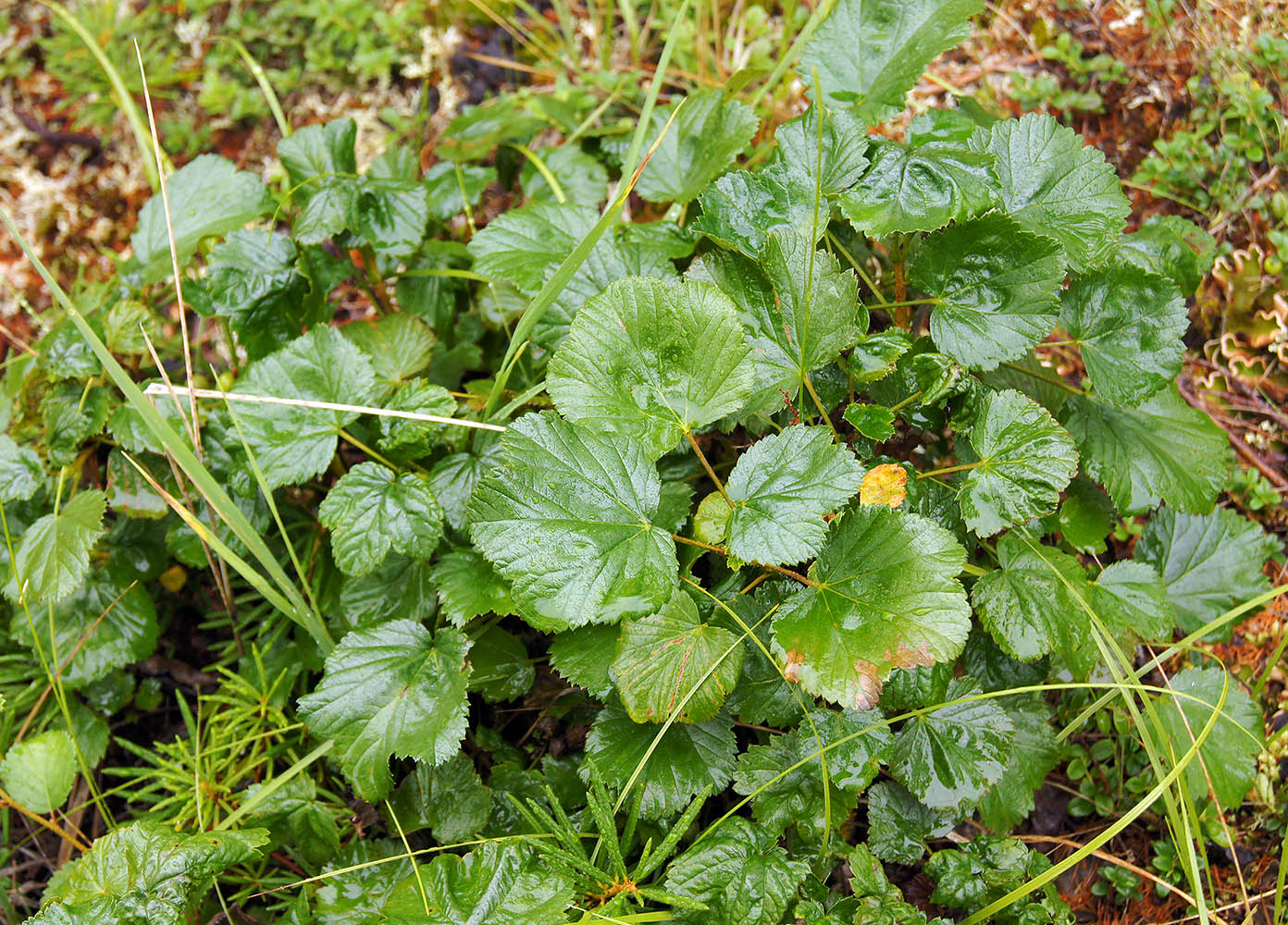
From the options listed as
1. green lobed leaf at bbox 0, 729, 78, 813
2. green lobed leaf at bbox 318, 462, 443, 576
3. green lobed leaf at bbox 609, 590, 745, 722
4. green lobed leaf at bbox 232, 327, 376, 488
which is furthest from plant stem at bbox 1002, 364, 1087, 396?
green lobed leaf at bbox 0, 729, 78, 813

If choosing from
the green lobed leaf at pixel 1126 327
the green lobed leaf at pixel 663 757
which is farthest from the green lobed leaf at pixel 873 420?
the green lobed leaf at pixel 663 757

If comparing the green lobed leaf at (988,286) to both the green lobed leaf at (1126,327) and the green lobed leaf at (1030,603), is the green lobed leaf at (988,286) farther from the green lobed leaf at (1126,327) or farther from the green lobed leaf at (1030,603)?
the green lobed leaf at (1030,603)

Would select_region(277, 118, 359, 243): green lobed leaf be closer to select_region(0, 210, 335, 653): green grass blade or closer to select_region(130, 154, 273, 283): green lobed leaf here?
select_region(130, 154, 273, 283): green lobed leaf

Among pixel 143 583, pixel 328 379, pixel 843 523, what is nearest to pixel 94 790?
pixel 143 583

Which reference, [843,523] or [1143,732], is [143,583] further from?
[1143,732]

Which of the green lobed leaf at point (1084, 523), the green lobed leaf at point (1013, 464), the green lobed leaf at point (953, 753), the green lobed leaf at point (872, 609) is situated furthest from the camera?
the green lobed leaf at point (1084, 523)

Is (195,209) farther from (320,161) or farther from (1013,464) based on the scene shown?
(1013,464)

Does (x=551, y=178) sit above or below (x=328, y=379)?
above
